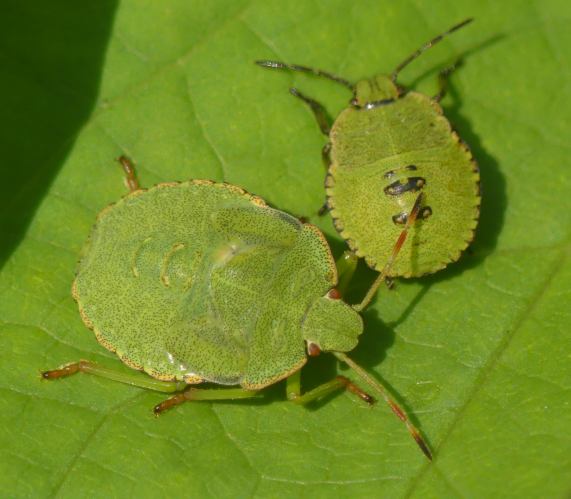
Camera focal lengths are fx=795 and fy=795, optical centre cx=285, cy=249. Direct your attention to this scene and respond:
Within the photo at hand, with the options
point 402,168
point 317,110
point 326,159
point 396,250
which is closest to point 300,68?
point 317,110

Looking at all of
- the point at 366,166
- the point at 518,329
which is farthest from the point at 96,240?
the point at 518,329

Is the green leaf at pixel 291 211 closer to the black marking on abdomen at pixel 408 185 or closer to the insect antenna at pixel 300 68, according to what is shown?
the insect antenna at pixel 300 68

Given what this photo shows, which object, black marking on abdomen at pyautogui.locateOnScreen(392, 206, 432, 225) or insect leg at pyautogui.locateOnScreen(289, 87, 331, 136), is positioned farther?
insect leg at pyautogui.locateOnScreen(289, 87, 331, 136)

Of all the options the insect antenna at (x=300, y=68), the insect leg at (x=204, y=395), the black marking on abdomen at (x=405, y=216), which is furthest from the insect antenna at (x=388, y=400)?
the insect antenna at (x=300, y=68)

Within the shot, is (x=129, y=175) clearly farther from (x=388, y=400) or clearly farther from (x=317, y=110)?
(x=388, y=400)

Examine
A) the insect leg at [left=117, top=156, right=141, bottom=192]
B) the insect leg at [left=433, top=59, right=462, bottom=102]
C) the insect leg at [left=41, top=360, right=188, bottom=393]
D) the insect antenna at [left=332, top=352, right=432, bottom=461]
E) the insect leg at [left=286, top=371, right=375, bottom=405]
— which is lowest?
the insect leg at [left=41, top=360, right=188, bottom=393]

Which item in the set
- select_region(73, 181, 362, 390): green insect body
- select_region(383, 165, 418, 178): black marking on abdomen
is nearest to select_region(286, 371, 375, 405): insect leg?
select_region(73, 181, 362, 390): green insect body

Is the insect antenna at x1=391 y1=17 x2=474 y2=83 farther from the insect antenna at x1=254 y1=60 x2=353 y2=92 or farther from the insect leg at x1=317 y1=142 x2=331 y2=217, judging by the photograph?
the insect leg at x1=317 y1=142 x2=331 y2=217
